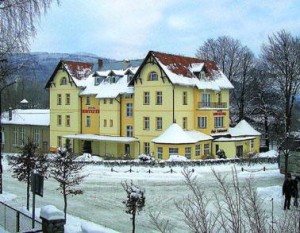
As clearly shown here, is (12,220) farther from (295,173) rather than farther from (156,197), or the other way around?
(295,173)

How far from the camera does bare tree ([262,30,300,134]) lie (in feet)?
165

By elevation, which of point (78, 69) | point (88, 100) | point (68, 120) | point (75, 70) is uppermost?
point (78, 69)

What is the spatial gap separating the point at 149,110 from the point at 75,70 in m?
11.8

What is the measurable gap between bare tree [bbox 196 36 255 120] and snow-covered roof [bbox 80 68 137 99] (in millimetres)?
17790

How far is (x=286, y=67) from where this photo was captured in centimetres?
5044

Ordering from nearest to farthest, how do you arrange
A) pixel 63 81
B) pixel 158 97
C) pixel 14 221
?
1. pixel 14 221
2. pixel 158 97
3. pixel 63 81

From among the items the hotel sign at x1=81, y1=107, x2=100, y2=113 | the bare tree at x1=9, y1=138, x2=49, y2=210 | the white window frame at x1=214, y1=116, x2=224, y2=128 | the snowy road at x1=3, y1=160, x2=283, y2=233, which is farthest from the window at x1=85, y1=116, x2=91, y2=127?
the bare tree at x1=9, y1=138, x2=49, y2=210

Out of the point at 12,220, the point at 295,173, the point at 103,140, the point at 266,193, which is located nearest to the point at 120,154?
the point at 103,140

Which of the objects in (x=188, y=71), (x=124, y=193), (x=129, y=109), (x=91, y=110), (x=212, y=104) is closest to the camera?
(x=124, y=193)

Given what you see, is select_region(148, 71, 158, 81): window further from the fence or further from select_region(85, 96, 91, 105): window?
the fence

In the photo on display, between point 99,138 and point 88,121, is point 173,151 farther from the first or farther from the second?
point 88,121

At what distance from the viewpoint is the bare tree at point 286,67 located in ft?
165

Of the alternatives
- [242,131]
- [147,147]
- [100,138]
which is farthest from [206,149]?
[100,138]

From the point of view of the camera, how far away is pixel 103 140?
1825 inches
